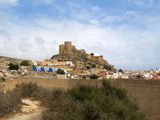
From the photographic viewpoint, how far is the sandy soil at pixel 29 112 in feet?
79.8

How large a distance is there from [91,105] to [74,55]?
108 m

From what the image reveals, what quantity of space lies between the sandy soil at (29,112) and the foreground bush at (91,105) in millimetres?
542

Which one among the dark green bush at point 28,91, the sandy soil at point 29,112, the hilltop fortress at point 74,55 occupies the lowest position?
the sandy soil at point 29,112

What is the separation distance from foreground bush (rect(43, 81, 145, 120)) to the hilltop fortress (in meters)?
100

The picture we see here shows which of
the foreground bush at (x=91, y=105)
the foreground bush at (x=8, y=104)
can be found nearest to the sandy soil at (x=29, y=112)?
the foreground bush at (x=8, y=104)

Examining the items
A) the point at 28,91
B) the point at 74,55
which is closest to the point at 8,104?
the point at 28,91

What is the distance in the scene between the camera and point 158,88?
29.2m

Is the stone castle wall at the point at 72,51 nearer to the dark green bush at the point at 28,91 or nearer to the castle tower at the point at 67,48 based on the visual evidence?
the castle tower at the point at 67,48

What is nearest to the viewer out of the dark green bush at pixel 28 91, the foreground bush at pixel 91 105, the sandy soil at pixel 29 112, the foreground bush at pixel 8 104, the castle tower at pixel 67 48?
the foreground bush at pixel 91 105

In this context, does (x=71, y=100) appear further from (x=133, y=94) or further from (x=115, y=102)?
(x=133, y=94)

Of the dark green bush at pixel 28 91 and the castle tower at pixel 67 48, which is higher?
the castle tower at pixel 67 48

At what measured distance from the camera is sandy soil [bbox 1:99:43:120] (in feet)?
79.8

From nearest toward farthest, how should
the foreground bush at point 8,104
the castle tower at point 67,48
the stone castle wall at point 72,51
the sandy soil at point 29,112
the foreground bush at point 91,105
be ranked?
the foreground bush at point 91,105
the sandy soil at point 29,112
the foreground bush at point 8,104
the castle tower at point 67,48
the stone castle wall at point 72,51

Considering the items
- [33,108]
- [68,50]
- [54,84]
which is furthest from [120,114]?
[68,50]
